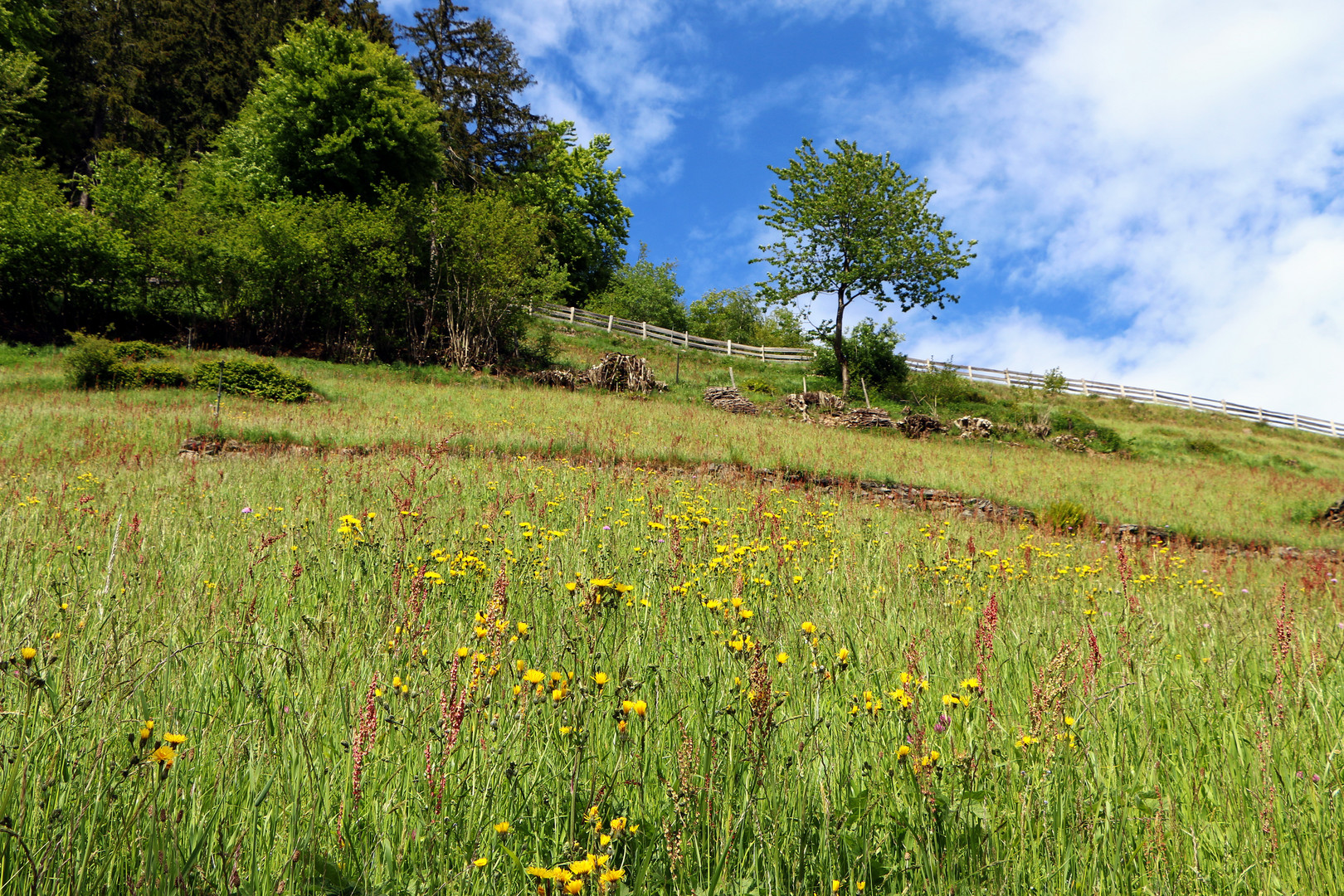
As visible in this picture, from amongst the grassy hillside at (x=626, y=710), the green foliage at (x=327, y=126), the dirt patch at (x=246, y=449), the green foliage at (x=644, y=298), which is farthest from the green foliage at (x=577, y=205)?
the grassy hillside at (x=626, y=710)

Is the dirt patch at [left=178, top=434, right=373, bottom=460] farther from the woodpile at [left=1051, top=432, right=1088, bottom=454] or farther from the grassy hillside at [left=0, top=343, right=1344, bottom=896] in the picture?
the woodpile at [left=1051, top=432, right=1088, bottom=454]

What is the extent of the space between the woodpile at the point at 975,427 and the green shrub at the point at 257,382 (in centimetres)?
2285

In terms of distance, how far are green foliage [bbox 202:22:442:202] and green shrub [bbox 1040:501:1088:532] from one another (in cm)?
2922

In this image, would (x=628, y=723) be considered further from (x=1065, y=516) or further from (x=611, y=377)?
(x=611, y=377)

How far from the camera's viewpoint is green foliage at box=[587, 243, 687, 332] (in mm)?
47406

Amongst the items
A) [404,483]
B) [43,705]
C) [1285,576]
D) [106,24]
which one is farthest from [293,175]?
[1285,576]

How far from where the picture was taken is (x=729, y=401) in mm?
24906

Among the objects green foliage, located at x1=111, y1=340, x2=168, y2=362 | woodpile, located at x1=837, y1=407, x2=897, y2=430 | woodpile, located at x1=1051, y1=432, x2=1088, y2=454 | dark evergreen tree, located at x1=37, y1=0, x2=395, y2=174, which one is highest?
dark evergreen tree, located at x1=37, y1=0, x2=395, y2=174

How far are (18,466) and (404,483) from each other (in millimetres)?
5262

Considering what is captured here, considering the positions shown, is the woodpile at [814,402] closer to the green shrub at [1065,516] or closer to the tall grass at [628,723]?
the green shrub at [1065,516]

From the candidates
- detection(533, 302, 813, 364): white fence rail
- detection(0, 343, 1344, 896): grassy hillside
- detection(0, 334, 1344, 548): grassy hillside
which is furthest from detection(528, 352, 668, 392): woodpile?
detection(0, 343, 1344, 896): grassy hillside

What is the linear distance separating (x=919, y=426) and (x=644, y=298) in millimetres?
29364

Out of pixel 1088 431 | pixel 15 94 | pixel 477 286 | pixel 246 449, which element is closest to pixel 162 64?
pixel 15 94

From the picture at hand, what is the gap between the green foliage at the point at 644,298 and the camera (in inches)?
1866
